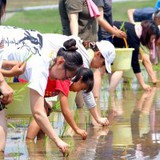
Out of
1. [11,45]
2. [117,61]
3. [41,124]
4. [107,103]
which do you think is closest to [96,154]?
[41,124]

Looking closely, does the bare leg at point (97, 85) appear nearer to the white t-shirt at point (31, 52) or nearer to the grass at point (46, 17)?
the white t-shirt at point (31, 52)

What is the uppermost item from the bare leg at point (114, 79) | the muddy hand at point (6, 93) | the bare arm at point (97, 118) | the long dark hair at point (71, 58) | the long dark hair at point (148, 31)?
the long dark hair at point (71, 58)

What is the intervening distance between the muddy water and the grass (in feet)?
27.7

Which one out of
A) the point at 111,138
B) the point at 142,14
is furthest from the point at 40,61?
the point at 142,14

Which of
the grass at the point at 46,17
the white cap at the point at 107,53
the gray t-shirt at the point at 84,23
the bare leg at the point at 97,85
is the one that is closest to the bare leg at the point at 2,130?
the white cap at the point at 107,53

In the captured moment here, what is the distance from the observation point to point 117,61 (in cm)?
1002

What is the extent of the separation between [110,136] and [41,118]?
4.00 ft

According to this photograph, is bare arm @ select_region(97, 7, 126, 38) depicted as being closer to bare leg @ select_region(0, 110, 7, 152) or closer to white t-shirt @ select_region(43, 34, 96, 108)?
white t-shirt @ select_region(43, 34, 96, 108)

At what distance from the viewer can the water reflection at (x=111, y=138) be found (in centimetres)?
659

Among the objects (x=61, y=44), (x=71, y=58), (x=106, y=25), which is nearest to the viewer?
(x=71, y=58)

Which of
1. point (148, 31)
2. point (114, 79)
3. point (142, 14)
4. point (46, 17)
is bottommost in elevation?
point (46, 17)

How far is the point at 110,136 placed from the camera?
24.3ft

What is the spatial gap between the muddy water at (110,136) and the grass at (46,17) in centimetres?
844

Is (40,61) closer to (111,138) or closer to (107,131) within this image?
(111,138)
